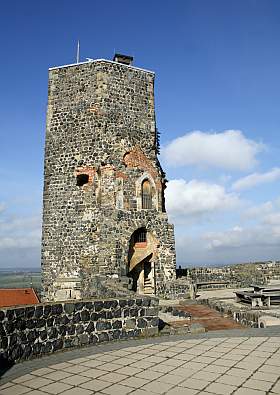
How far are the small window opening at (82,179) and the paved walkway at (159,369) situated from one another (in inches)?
414

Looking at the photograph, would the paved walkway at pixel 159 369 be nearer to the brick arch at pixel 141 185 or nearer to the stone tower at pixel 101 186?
the stone tower at pixel 101 186

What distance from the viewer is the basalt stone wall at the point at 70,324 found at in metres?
6.41

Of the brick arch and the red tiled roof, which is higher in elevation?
the brick arch

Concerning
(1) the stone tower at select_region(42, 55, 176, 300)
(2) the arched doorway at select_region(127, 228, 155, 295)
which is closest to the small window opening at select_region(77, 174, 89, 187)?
(1) the stone tower at select_region(42, 55, 176, 300)

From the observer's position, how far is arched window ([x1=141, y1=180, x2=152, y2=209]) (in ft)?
58.0

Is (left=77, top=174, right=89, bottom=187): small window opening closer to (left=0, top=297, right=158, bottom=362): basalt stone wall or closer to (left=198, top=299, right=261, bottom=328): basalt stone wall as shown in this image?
(left=198, top=299, right=261, bottom=328): basalt stone wall

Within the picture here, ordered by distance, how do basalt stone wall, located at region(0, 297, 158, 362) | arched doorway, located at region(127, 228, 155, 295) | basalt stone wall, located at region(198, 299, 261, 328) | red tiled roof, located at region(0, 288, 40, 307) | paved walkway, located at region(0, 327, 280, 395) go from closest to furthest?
paved walkway, located at region(0, 327, 280, 395), basalt stone wall, located at region(0, 297, 158, 362), basalt stone wall, located at region(198, 299, 261, 328), arched doorway, located at region(127, 228, 155, 295), red tiled roof, located at region(0, 288, 40, 307)

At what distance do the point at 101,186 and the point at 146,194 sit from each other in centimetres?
237

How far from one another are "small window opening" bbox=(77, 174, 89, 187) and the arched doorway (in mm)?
3409

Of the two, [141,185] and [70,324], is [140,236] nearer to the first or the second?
[141,185]

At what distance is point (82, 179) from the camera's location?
17312 mm

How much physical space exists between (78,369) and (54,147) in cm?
1342

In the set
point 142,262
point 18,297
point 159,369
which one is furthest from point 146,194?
point 159,369

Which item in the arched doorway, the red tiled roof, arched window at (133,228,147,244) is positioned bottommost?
the red tiled roof
